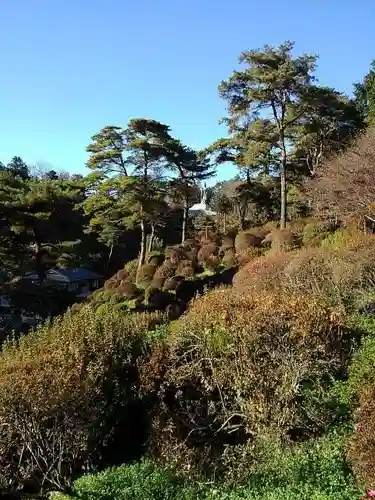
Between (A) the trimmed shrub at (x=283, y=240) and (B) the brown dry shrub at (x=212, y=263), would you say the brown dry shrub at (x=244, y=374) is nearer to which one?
(A) the trimmed shrub at (x=283, y=240)

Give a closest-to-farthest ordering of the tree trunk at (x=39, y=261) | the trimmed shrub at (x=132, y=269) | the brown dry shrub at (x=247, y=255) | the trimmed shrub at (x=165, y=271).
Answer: the brown dry shrub at (x=247, y=255)
the tree trunk at (x=39, y=261)
the trimmed shrub at (x=165, y=271)
the trimmed shrub at (x=132, y=269)

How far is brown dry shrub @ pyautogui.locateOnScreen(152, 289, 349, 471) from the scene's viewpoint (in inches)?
315

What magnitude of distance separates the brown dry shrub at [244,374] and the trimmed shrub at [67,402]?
0.77 m

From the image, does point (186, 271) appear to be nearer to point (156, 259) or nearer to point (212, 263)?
point (212, 263)

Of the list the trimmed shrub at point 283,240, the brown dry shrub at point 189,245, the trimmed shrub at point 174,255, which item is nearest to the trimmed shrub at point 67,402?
the trimmed shrub at point 283,240

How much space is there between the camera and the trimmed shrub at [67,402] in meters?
7.55

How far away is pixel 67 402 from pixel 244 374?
8.83 feet

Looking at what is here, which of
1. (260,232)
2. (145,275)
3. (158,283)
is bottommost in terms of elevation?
(158,283)

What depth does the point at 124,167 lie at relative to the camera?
2458cm

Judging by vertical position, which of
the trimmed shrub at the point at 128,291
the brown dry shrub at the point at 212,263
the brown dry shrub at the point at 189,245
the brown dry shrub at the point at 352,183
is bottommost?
the trimmed shrub at the point at 128,291

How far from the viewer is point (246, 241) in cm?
2223

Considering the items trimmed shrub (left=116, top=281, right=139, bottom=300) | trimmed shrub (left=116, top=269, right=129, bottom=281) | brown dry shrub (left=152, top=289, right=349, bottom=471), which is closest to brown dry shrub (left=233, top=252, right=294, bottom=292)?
brown dry shrub (left=152, top=289, right=349, bottom=471)

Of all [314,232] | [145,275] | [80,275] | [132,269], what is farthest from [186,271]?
[80,275]

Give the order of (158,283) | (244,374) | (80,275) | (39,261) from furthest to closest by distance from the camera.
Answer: (80,275), (39,261), (158,283), (244,374)
